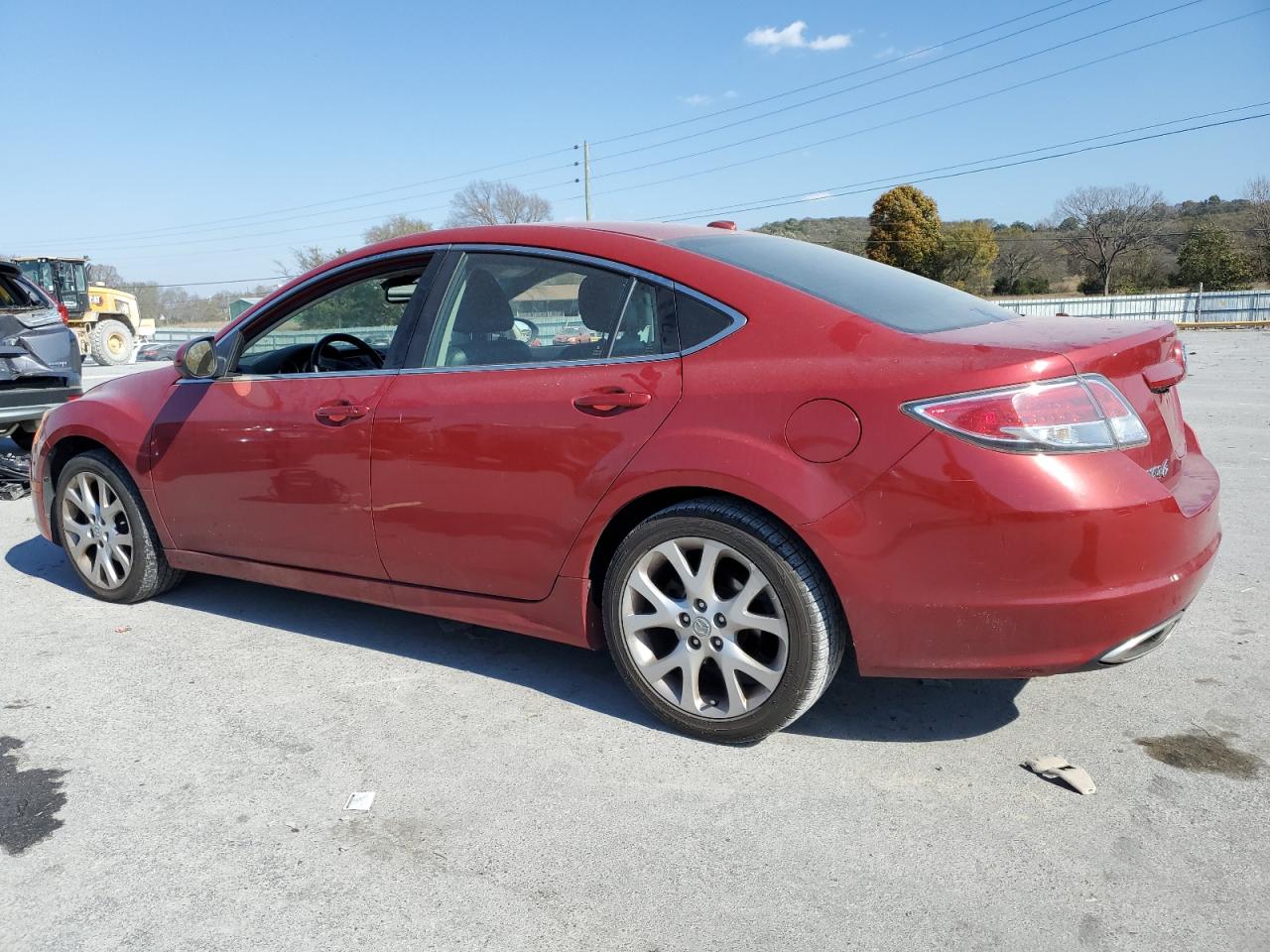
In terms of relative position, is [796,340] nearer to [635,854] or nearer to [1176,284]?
[635,854]

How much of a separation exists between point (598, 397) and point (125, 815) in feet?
5.90

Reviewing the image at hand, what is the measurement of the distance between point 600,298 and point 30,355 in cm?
698

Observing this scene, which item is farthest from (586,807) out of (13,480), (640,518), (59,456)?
(13,480)

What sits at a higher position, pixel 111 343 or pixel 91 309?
pixel 91 309

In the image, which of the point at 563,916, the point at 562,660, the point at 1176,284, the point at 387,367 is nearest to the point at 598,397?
the point at 387,367

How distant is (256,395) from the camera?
12.7 ft

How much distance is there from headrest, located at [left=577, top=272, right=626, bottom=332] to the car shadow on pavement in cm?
130

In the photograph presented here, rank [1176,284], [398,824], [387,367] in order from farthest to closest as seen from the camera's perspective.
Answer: [1176,284], [387,367], [398,824]

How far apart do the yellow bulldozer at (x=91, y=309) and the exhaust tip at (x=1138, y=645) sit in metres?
22.8

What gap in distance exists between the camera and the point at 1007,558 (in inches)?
97.6

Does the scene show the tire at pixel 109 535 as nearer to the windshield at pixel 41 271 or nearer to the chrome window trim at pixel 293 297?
the chrome window trim at pixel 293 297

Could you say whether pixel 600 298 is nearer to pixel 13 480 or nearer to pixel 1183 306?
pixel 13 480

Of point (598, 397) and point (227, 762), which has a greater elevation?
point (598, 397)

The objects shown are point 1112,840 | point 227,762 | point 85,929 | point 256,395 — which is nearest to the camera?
point 85,929
